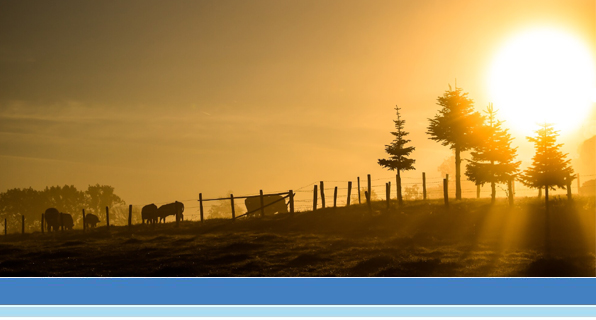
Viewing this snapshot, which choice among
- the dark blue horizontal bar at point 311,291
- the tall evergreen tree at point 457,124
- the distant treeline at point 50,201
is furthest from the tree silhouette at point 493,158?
the distant treeline at point 50,201

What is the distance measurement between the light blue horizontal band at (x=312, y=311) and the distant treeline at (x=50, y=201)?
302 ft

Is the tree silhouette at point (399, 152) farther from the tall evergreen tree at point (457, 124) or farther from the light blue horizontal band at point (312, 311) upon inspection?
the light blue horizontal band at point (312, 311)

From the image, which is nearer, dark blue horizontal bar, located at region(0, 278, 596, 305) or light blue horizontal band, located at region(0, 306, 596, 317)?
light blue horizontal band, located at region(0, 306, 596, 317)

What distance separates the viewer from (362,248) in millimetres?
20062

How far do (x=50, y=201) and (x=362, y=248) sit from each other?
10095 cm

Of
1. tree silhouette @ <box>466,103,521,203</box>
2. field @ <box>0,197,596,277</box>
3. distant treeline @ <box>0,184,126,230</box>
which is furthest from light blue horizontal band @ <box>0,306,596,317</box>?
distant treeline @ <box>0,184,126,230</box>

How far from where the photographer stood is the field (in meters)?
16.0

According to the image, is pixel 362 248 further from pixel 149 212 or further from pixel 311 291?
pixel 149 212

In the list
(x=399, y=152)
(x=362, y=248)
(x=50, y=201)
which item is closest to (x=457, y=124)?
(x=399, y=152)

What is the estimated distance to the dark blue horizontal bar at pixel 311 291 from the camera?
45.1 ft

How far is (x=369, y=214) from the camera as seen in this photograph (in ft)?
97.5

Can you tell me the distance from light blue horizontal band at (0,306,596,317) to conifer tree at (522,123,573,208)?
1619 centimetres

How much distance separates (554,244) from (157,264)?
52.9 ft

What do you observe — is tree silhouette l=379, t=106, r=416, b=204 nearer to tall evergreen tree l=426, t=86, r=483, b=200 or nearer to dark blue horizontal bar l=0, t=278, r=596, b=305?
tall evergreen tree l=426, t=86, r=483, b=200
